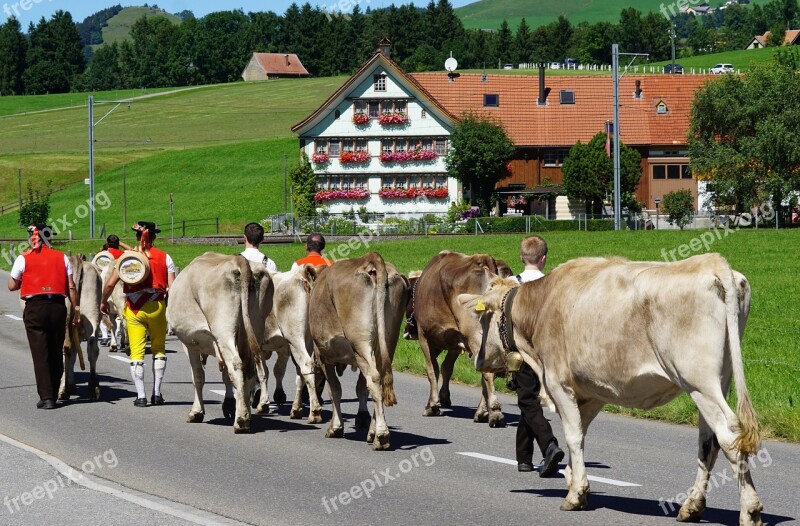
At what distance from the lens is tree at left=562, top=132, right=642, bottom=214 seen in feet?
246

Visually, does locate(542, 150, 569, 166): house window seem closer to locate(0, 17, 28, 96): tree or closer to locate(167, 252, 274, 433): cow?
locate(167, 252, 274, 433): cow

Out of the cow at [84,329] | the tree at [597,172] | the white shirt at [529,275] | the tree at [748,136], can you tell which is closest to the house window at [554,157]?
the tree at [597,172]

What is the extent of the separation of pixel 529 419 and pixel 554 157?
77.4 metres

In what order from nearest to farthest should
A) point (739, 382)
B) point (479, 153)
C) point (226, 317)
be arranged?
point (739, 382), point (226, 317), point (479, 153)

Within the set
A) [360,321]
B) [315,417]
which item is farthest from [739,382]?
[315,417]

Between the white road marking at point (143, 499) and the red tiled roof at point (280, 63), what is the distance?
581 feet

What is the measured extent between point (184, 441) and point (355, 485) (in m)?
3.09

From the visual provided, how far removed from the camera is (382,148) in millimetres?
83438

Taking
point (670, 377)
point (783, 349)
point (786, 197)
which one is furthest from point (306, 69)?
point (670, 377)

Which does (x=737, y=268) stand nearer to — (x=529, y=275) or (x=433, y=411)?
(x=433, y=411)

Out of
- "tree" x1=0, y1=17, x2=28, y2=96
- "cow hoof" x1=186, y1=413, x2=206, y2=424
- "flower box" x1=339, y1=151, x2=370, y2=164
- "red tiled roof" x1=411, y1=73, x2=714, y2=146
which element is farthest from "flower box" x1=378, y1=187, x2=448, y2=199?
"tree" x1=0, y1=17, x2=28, y2=96

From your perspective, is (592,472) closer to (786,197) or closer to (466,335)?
(466,335)

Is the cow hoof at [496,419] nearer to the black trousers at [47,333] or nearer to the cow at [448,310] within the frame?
the cow at [448,310]

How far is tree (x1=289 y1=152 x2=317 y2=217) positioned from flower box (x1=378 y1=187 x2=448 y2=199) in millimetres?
4671
